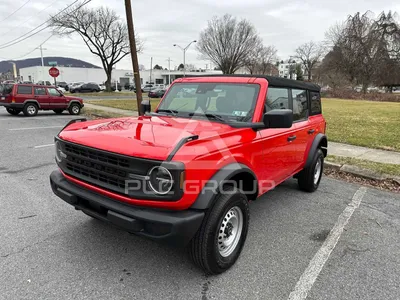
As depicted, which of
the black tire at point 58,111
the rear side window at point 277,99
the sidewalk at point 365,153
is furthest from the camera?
the black tire at point 58,111

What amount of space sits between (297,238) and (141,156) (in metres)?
2.20

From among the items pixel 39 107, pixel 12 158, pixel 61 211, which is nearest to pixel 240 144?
pixel 61 211

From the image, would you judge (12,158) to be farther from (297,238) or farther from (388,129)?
(388,129)

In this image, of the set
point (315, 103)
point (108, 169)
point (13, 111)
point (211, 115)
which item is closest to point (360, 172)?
point (315, 103)

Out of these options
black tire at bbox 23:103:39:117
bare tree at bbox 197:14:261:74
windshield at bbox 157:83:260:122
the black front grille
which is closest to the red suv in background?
black tire at bbox 23:103:39:117

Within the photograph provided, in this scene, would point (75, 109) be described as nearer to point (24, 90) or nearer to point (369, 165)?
point (24, 90)

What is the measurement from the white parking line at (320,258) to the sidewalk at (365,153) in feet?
10.1

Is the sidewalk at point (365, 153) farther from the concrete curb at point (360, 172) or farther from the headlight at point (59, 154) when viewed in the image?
the headlight at point (59, 154)

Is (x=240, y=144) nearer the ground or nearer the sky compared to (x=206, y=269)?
nearer the sky

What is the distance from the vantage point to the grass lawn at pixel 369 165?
19.6ft

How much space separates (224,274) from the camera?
9.06ft

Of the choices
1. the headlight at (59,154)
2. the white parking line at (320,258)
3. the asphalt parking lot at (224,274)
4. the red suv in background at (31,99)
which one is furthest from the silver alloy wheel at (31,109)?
the white parking line at (320,258)

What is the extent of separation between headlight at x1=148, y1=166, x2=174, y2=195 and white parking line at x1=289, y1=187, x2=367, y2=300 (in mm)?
1393

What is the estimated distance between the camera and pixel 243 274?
2.77 metres
